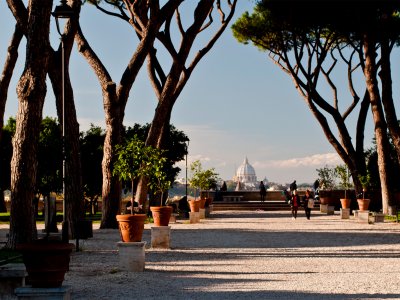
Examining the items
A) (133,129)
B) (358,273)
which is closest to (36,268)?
(358,273)

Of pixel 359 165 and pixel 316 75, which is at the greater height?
pixel 316 75

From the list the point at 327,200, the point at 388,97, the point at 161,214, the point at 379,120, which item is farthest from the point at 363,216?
the point at 327,200

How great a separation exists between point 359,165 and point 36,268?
28.5 metres

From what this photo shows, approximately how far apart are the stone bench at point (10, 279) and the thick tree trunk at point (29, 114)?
5.99 m

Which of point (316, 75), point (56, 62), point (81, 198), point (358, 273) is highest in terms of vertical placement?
point (316, 75)

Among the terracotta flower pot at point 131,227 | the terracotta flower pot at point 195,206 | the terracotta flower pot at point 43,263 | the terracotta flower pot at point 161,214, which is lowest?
the terracotta flower pot at point 43,263

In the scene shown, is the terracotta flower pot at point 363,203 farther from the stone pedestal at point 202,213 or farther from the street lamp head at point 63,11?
the street lamp head at point 63,11

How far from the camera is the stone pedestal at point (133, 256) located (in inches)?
481

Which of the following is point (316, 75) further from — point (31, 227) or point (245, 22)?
point (31, 227)

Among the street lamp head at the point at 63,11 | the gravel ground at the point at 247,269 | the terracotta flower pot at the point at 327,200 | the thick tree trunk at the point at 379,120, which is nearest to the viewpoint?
the gravel ground at the point at 247,269

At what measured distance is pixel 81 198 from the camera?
65.5ft

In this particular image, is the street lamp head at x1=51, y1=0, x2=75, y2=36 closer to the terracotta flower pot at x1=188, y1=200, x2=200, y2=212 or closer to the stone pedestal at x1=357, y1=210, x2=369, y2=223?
the terracotta flower pot at x1=188, y1=200, x2=200, y2=212

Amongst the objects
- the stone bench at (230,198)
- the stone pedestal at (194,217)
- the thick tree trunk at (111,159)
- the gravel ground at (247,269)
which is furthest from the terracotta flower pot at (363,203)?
the stone bench at (230,198)

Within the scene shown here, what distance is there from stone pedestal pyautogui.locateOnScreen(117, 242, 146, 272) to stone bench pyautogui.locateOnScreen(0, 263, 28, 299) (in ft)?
11.1
